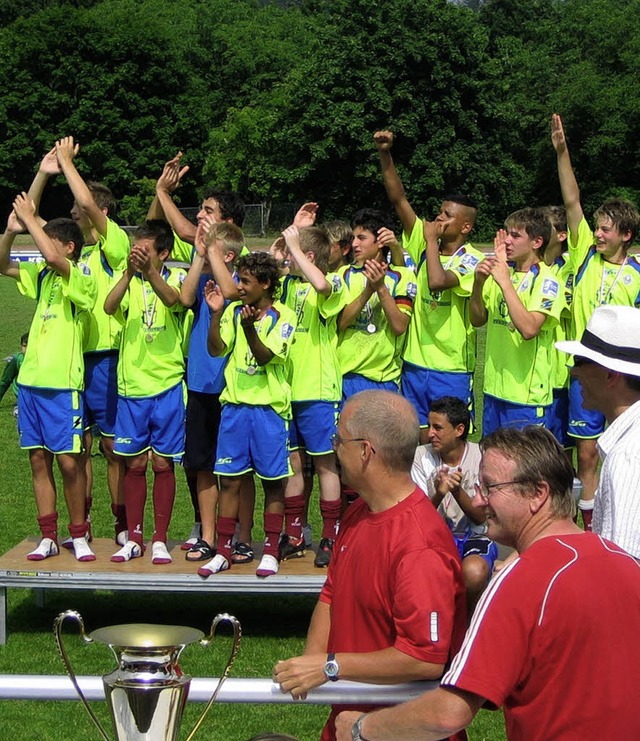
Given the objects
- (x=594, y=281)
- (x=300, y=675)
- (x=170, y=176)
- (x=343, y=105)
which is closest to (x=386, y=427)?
(x=300, y=675)

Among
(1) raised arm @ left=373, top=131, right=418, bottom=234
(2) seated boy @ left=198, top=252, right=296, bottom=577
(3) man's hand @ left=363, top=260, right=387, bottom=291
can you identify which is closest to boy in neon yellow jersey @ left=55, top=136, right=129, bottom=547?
(2) seated boy @ left=198, top=252, right=296, bottom=577

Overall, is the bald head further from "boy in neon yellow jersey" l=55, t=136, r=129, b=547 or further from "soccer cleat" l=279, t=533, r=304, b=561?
"boy in neon yellow jersey" l=55, t=136, r=129, b=547

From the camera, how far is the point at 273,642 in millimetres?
7527

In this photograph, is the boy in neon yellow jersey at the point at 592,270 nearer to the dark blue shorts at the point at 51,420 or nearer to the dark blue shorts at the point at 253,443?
the dark blue shorts at the point at 253,443

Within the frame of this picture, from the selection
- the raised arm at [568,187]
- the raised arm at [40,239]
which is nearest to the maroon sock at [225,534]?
the raised arm at [40,239]

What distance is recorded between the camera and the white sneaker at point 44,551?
7727 mm

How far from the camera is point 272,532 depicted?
7.56 m

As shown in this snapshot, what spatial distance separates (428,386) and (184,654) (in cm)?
256

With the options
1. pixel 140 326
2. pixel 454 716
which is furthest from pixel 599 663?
pixel 140 326

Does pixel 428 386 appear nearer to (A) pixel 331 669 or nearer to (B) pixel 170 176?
(B) pixel 170 176

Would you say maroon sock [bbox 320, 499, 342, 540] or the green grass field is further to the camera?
maroon sock [bbox 320, 499, 342, 540]

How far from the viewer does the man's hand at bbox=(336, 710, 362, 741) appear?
363 centimetres

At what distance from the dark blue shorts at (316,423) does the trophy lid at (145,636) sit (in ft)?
14.1

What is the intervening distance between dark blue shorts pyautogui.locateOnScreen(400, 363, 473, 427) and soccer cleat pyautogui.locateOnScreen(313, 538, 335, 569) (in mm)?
1183
